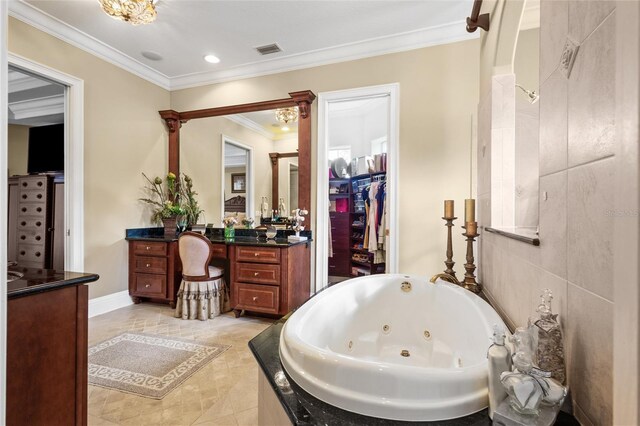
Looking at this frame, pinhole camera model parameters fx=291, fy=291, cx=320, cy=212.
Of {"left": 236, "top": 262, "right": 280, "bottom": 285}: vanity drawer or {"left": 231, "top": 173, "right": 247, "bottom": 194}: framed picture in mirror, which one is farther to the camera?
{"left": 231, "top": 173, "right": 247, "bottom": 194}: framed picture in mirror

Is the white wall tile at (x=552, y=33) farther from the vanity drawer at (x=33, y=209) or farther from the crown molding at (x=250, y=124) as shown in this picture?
the vanity drawer at (x=33, y=209)

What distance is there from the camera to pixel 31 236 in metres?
3.66

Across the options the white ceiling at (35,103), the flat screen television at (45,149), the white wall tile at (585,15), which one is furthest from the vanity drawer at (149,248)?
the white wall tile at (585,15)

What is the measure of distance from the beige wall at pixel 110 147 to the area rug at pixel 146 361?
1046 millimetres

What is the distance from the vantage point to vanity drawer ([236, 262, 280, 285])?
9.12ft

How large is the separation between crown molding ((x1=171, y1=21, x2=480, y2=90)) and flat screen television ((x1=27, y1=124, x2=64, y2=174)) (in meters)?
1.91

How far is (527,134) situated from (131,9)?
2.91m

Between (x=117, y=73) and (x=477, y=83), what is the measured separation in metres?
3.77

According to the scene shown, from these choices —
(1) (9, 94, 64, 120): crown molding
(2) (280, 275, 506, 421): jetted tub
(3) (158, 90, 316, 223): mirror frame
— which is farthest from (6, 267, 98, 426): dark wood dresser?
(1) (9, 94, 64, 120): crown molding

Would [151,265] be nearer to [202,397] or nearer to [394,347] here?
[202,397]

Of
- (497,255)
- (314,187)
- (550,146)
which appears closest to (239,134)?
(314,187)

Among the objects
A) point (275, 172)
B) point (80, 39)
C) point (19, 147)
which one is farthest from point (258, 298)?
point (19, 147)

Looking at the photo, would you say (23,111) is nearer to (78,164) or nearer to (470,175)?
(78,164)

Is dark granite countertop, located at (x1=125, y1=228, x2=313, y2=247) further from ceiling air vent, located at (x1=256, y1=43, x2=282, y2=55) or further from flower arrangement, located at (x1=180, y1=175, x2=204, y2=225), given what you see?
ceiling air vent, located at (x1=256, y1=43, x2=282, y2=55)
